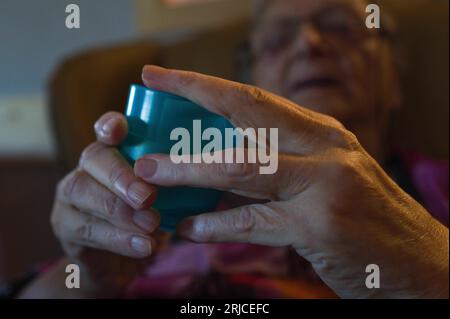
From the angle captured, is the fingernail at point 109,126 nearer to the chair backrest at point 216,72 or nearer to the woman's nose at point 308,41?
the chair backrest at point 216,72

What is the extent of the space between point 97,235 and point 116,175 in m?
0.09

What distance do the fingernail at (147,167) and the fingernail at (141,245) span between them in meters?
0.07

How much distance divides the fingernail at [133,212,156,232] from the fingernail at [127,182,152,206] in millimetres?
22

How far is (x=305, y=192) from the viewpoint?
36cm

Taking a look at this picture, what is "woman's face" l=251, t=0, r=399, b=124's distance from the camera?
0.66 metres

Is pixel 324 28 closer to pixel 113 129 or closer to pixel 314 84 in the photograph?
pixel 314 84

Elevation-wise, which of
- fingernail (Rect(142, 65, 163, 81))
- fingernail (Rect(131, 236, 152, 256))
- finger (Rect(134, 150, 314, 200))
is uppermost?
fingernail (Rect(142, 65, 163, 81))

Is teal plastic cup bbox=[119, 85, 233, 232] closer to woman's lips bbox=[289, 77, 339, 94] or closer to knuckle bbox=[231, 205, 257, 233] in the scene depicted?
knuckle bbox=[231, 205, 257, 233]

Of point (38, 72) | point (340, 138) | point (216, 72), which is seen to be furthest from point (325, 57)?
point (38, 72)

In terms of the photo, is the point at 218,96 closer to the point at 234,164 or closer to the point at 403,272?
the point at 234,164

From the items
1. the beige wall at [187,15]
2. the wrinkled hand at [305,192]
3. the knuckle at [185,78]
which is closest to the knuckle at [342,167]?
the wrinkled hand at [305,192]

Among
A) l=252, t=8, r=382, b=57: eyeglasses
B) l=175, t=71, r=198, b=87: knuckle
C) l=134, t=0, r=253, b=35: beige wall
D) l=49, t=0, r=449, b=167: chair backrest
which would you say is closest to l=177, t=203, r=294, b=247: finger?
l=175, t=71, r=198, b=87: knuckle
